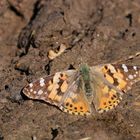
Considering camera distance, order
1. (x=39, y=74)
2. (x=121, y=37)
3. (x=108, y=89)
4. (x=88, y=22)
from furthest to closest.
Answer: (x=88, y=22) → (x=121, y=37) → (x=39, y=74) → (x=108, y=89)

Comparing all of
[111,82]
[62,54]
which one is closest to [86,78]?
[111,82]

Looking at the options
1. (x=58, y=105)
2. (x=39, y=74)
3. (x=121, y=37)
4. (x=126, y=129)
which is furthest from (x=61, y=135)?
(x=121, y=37)

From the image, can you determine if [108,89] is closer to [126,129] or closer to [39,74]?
[126,129]

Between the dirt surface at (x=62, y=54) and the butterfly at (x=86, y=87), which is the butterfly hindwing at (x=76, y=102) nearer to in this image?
the butterfly at (x=86, y=87)

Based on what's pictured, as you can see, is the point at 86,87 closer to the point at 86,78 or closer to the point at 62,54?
the point at 86,78

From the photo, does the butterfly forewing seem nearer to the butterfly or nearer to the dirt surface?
the butterfly

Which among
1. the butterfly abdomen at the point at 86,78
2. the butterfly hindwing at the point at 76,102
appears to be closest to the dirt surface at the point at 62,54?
the butterfly hindwing at the point at 76,102
